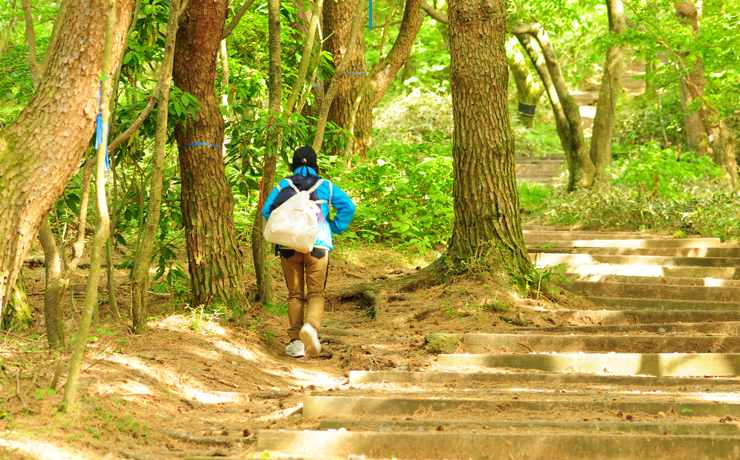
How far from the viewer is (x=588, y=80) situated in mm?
33062

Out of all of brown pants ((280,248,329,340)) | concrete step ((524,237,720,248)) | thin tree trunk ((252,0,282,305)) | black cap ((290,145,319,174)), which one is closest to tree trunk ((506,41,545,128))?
concrete step ((524,237,720,248))

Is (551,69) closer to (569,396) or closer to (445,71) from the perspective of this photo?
(569,396)

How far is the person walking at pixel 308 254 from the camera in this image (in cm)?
539

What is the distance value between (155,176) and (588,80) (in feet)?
106

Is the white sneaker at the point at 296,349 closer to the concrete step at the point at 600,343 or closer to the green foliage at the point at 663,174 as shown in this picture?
the concrete step at the point at 600,343

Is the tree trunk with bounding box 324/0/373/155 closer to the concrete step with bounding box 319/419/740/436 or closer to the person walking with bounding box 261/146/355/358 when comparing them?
the person walking with bounding box 261/146/355/358

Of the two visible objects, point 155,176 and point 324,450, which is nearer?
point 324,450

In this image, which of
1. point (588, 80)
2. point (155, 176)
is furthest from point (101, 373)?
point (588, 80)

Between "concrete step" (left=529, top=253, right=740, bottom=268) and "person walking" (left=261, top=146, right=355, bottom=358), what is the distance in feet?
12.4

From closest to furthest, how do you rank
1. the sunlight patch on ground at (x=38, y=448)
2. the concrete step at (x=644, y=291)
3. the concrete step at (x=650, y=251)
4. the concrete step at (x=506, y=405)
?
the sunlight patch on ground at (x=38, y=448) < the concrete step at (x=506, y=405) < the concrete step at (x=644, y=291) < the concrete step at (x=650, y=251)

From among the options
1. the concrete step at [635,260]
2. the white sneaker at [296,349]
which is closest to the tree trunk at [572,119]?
the concrete step at [635,260]

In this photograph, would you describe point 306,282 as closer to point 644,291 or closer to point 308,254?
point 308,254

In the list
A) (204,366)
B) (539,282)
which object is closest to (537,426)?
(204,366)

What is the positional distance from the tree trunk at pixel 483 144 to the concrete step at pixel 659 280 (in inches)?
46.0
